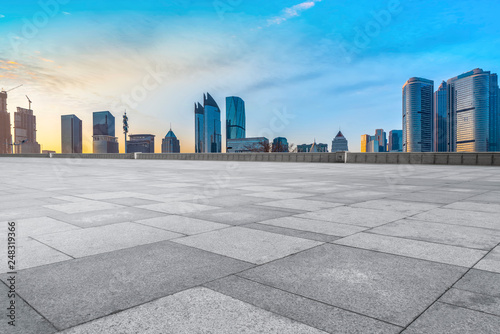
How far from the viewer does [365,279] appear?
9.93 ft

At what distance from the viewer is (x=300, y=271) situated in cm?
322

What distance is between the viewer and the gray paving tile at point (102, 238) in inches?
158

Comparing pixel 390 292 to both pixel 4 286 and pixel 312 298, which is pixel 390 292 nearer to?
pixel 312 298

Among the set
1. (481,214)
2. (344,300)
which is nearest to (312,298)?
(344,300)

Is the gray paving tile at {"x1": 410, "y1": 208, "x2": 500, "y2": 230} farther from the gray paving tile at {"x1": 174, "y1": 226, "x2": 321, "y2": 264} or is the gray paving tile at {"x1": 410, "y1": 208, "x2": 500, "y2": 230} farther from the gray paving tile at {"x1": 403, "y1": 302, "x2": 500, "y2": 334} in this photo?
the gray paving tile at {"x1": 403, "y1": 302, "x2": 500, "y2": 334}

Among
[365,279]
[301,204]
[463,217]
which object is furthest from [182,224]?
[463,217]

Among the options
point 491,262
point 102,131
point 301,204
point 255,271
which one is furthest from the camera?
point 102,131

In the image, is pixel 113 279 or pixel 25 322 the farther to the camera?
pixel 113 279

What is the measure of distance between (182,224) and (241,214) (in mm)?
1226

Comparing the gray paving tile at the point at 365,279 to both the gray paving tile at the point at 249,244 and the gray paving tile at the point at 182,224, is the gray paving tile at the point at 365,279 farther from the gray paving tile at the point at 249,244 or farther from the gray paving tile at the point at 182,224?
the gray paving tile at the point at 182,224

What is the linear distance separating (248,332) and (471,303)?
169 centimetres

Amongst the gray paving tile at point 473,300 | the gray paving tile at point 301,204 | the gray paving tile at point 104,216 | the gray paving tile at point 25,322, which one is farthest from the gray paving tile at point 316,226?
the gray paving tile at point 25,322

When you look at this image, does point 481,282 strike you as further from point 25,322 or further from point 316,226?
point 25,322

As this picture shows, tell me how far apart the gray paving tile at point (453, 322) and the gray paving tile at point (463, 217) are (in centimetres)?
343
